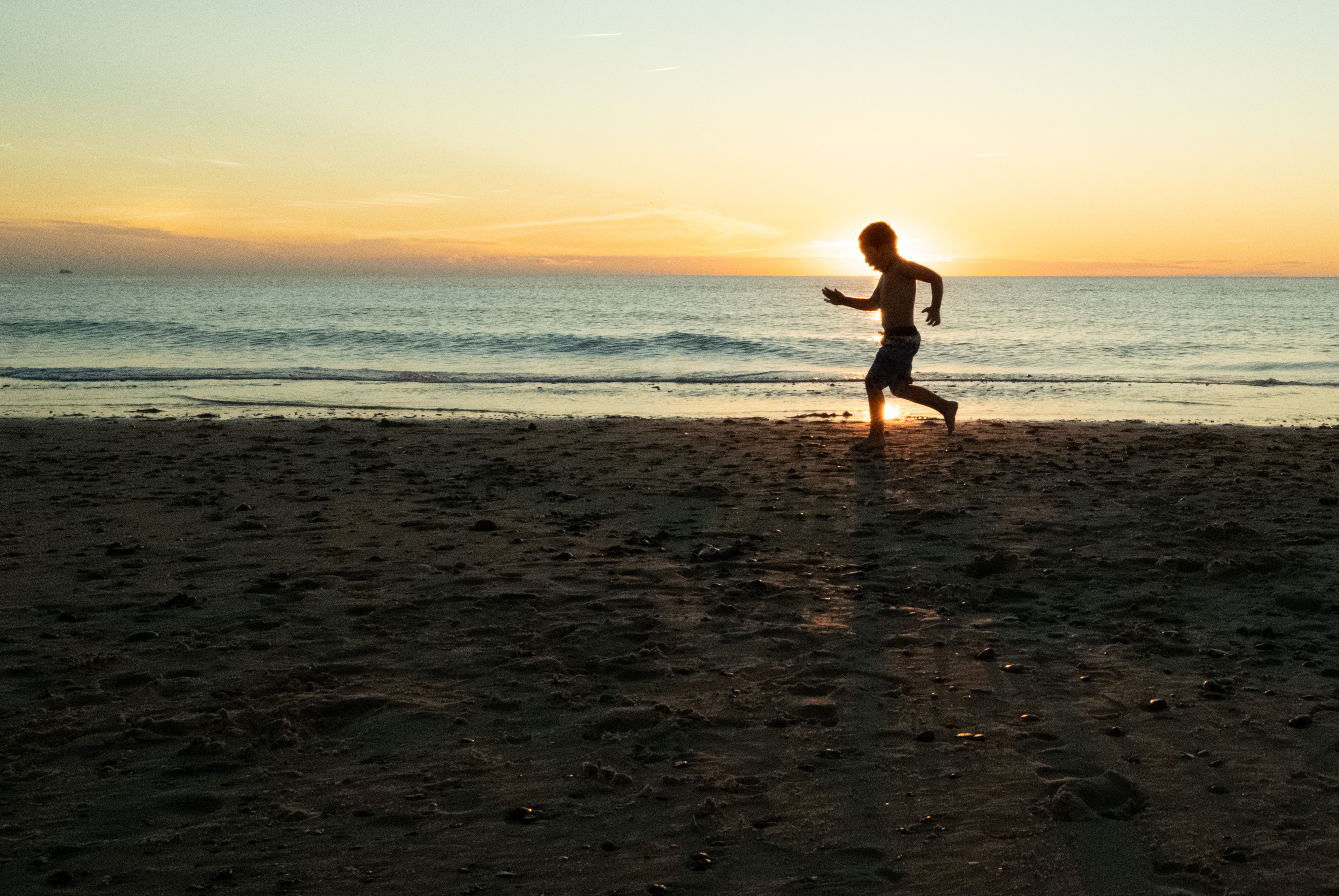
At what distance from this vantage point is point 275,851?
2.37 metres

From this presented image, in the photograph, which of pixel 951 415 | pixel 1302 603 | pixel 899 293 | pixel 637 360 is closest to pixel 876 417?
pixel 951 415

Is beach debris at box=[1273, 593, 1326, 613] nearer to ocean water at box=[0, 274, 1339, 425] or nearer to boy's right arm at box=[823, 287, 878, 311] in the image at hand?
boy's right arm at box=[823, 287, 878, 311]

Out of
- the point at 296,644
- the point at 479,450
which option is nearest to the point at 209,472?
the point at 479,450

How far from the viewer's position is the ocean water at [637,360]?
14.4 m

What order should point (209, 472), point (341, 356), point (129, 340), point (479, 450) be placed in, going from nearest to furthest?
point (209, 472)
point (479, 450)
point (341, 356)
point (129, 340)

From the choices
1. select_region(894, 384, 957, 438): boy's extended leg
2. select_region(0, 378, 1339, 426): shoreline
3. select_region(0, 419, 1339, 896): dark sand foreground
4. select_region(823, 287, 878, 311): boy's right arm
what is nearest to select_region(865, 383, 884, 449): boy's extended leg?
select_region(894, 384, 957, 438): boy's extended leg

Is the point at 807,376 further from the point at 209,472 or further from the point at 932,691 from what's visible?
the point at 932,691

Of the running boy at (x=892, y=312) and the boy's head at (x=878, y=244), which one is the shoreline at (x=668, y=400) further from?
the boy's head at (x=878, y=244)

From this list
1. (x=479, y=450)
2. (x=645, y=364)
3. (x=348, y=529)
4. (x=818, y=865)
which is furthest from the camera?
(x=645, y=364)

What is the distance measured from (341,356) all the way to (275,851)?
79.0 ft

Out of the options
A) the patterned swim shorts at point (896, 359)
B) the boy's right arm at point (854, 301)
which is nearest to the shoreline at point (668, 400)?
the patterned swim shorts at point (896, 359)

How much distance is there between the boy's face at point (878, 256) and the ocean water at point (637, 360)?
182 inches

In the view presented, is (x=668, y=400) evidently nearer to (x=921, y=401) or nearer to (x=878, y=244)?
(x=921, y=401)

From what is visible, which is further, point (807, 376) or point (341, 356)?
point (341, 356)
